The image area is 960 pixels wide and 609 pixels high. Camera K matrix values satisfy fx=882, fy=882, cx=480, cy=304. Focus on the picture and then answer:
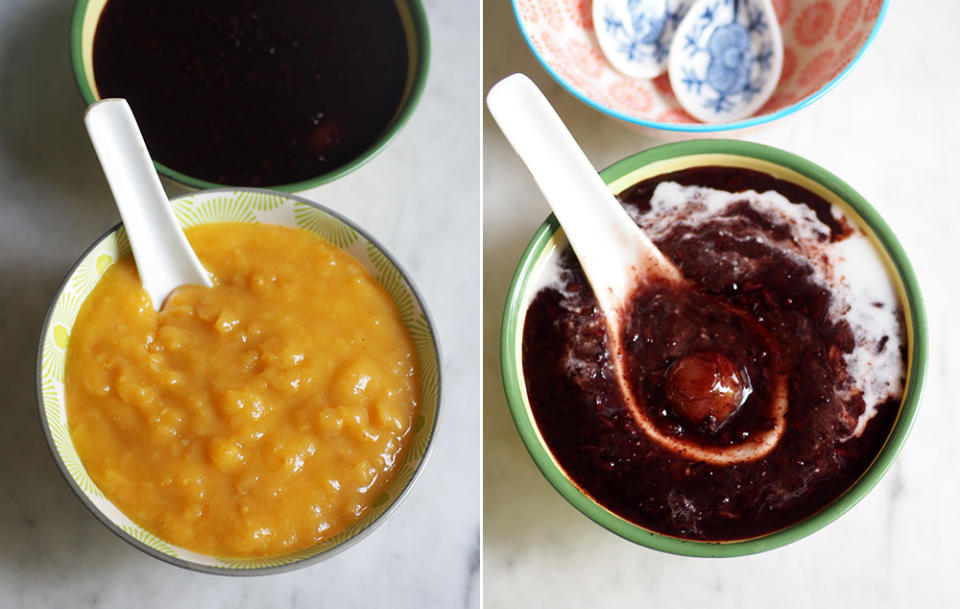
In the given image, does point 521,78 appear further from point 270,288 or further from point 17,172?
point 17,172

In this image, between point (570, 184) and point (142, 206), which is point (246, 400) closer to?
point (142, 206)

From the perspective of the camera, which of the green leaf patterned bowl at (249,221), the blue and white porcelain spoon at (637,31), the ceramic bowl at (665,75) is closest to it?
the green leaf patterned bowl at (249,221)

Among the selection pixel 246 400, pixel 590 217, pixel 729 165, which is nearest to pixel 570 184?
pixel 590 217

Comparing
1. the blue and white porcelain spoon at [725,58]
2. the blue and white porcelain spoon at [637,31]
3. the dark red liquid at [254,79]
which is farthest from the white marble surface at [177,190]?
the blue and white porcelain spoon at [725,58]

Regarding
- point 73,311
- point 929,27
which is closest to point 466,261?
point 73,311

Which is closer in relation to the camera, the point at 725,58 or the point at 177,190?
the point at 177,190

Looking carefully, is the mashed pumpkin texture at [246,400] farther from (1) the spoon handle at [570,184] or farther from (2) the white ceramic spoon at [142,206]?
(1) the spoon handle at [570,184]
